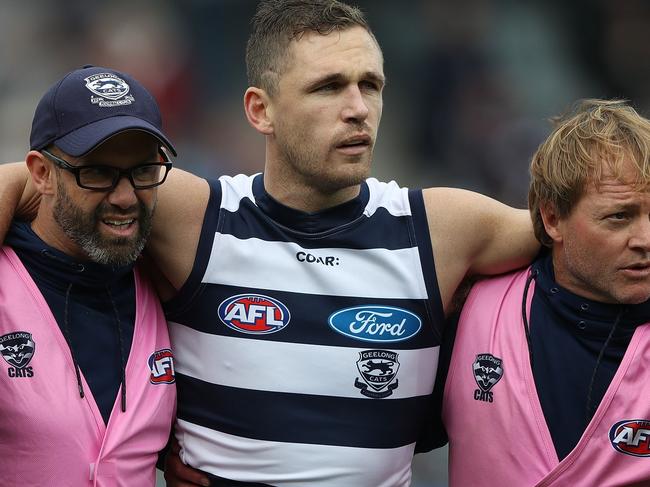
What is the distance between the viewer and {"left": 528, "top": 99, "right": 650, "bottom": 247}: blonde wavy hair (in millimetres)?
3172

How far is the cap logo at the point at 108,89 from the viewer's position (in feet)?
10.3

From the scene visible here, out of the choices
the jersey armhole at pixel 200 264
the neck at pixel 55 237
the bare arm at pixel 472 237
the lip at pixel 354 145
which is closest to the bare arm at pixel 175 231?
the jersey armhole at pixel 200 264

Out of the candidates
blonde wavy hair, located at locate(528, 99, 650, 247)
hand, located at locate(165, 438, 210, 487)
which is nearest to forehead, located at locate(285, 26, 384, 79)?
blonde wavy hair, located at locate(528, 99, 650, 247)

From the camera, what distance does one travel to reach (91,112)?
3.12m

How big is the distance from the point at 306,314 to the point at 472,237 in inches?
22.9

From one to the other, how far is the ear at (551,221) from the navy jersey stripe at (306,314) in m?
0.45

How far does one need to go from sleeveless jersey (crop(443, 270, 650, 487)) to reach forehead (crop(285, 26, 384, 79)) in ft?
2.67

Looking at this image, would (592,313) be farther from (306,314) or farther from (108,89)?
(108,89)

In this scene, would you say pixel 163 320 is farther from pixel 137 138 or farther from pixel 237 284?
pixel 137 138

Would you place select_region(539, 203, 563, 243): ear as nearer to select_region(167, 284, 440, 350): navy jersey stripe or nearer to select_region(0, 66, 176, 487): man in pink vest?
select_region(167, 284, 440, 350): navy jersey stripe

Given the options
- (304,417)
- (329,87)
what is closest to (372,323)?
(304,417)

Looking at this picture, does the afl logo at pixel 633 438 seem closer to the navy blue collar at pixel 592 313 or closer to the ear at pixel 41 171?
the navy blue collar at pixel 592 313

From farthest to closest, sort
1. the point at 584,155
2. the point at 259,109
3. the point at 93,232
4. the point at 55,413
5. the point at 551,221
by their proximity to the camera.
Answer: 1. the point at 259,109
2. the point at 551,221
3. the point at 584,155
4. the point at 93,232
5. the point at 55,413

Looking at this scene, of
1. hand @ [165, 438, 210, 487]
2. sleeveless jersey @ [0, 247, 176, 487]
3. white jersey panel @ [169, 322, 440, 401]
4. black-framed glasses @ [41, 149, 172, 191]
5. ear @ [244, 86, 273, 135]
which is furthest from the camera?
ear @ [244, 86, 273, 135]
